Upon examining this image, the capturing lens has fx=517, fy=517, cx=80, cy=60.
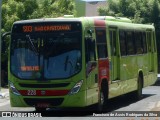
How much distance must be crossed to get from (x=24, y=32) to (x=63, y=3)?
17564 mm

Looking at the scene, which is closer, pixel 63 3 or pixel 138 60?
pixel 138 60

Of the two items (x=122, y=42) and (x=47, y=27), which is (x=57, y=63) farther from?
(x=122, y=42)

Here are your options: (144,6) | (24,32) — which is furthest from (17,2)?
(144,6)

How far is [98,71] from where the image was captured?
15.2 meters

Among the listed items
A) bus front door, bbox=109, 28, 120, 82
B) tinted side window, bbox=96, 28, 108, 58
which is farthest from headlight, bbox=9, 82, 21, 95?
bus front door, bbox=109, 28, 120, 82

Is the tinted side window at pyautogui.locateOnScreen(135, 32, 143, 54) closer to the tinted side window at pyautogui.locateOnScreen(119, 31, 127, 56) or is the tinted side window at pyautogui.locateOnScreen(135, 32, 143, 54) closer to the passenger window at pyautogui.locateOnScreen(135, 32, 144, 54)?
the passenger window at pyautogui.locateOnScreen(135, 32, 144, 54)

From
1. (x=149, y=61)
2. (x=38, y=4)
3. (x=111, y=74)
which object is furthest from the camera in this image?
(x=38, y=4)

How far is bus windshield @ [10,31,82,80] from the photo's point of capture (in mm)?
14070

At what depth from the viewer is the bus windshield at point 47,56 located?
14070 millimetres

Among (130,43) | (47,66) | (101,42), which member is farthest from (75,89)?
(130,43)

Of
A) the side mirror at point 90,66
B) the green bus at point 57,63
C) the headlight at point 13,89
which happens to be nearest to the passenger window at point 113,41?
the green bus at point 57,63

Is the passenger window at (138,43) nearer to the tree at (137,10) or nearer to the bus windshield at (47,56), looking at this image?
the bus windshield at (47,56)

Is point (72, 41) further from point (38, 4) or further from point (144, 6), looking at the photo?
point (144, 6)

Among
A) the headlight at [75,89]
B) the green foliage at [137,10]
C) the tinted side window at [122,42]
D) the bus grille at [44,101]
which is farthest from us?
the green foliage at [137,10]
